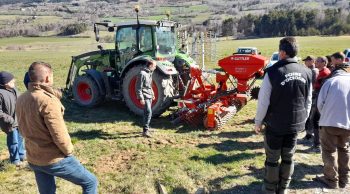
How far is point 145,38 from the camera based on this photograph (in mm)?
9617

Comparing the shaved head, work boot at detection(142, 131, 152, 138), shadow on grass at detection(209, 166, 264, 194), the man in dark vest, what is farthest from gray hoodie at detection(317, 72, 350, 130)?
the shaved head

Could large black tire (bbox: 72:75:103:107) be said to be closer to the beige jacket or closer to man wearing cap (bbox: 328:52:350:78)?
the beige jacket

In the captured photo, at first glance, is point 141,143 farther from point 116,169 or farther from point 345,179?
point 345,179

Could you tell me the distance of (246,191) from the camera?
17.9ft

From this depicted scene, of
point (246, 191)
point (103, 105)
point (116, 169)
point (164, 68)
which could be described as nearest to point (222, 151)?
point (246, 191)

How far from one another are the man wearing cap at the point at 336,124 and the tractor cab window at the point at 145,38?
5.09 metres

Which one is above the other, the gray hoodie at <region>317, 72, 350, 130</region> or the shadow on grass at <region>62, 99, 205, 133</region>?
the gray hoodie at <region>317, 72, 350, 130</region>

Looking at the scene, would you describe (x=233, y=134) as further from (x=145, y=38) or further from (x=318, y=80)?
(x=145, y=38)

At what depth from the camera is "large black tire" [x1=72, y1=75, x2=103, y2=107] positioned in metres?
10.0

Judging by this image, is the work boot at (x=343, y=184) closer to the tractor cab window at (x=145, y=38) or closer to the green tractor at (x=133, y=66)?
the green tractor at (x=133, y=66)

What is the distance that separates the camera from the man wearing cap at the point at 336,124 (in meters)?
5.21

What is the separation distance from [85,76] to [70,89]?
145 cm

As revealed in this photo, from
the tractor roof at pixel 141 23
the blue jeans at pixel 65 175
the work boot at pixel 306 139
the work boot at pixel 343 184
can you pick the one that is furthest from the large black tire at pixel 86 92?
the work boot at pixel 343 184

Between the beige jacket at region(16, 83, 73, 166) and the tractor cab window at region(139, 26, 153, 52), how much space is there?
5843mm
